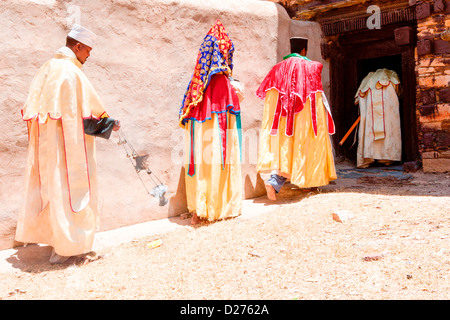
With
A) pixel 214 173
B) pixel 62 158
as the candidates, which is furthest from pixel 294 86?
pixel 62 158

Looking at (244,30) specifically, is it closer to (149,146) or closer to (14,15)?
(149,146)

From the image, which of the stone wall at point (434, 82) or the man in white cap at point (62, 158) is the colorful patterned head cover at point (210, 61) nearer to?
the man in white cap at point (62, 158)

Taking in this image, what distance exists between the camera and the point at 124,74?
3914 millimetres

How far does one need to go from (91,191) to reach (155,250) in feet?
2.40

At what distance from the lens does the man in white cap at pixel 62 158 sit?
110 inches

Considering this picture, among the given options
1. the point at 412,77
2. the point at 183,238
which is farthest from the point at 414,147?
the point at 183,238

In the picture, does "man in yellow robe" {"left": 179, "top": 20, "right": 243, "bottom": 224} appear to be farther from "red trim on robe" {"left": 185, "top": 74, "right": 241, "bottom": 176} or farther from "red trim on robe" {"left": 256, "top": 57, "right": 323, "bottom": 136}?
"red trim on robe" {"left": 256, "top": 57, "right": 323, "bottom": 136}

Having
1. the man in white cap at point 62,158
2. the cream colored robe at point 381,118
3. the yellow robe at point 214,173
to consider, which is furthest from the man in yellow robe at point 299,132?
the cream colored robe at point 381,118

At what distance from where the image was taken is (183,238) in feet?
11.5

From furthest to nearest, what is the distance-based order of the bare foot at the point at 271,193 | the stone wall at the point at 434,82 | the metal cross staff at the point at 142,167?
1. the stone wall at the point at 434,82
2. the bare foot at the point at 271,193
3. the metal cross staff at the point at 142,167

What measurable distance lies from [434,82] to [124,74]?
4395 millimetres

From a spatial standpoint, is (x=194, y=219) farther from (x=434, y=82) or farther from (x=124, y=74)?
(x=434, y=82)

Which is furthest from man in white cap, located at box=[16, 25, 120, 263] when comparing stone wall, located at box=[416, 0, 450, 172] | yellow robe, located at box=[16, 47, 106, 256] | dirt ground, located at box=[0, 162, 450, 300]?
stone wall, located at box=[416, 0, 450, 172]

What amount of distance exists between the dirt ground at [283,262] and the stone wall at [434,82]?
1929 millimetres
